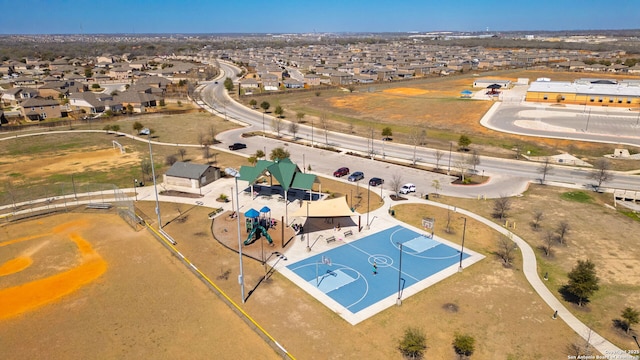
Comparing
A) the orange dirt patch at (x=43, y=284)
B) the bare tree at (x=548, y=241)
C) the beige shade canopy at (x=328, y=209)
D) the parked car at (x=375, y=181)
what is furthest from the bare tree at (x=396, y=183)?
the orange dirt patch at (x=43, y=284)

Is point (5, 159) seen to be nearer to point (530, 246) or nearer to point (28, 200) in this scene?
point (28, 200)

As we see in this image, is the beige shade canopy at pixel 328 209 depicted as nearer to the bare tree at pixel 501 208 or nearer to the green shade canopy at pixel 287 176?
the green shade canopy at pixel 287 176

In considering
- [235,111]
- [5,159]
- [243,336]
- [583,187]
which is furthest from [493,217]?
[235,111]

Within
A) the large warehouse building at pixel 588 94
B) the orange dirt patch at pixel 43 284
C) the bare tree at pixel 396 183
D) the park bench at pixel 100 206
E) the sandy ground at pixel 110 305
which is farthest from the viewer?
the large warehouse building at pixel 588 94

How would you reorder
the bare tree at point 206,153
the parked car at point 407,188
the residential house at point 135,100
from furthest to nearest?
the residential house at point 135,100, the bare tree at point 206,153, the parked car at point 407,188

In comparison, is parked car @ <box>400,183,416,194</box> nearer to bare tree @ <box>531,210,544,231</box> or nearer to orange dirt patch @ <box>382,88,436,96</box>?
bare tree @ <box>531,210,544,231</box>

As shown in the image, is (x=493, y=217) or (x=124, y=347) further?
(x=493, y=217)

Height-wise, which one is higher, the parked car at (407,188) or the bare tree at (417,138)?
the bare tree at (417,138)
